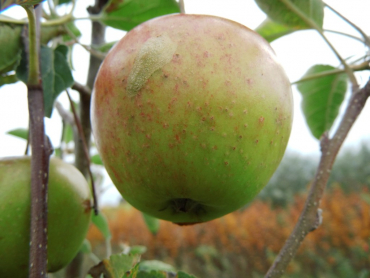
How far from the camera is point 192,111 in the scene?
0.47m

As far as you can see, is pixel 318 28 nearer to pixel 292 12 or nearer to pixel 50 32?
pixel 292 12

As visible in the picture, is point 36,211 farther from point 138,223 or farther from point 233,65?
point 138,223

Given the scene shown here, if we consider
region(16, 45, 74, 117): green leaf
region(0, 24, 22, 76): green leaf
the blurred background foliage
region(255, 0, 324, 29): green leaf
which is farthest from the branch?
the blurred background foliage

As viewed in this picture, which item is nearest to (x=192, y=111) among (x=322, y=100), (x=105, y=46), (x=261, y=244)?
(x=105, y=46)

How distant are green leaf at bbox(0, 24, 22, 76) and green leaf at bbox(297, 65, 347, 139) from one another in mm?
691

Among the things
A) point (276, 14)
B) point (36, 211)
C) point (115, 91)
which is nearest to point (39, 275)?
point (36, 211)

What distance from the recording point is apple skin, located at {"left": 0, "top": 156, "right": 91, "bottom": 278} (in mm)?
580

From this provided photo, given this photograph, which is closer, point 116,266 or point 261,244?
point 116,266

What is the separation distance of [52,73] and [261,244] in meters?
3.44

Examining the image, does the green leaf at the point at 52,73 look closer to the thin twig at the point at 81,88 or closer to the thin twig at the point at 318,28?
the thin twig at the point at 81,88

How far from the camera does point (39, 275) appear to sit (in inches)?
18.7

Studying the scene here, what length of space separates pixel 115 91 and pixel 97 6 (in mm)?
500

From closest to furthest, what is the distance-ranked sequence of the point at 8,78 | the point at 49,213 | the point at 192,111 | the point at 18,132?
the point at 192,111
the point at 49,213
the point at 8,78
the point at 18,132

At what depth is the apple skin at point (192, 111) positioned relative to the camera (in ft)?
1.54
